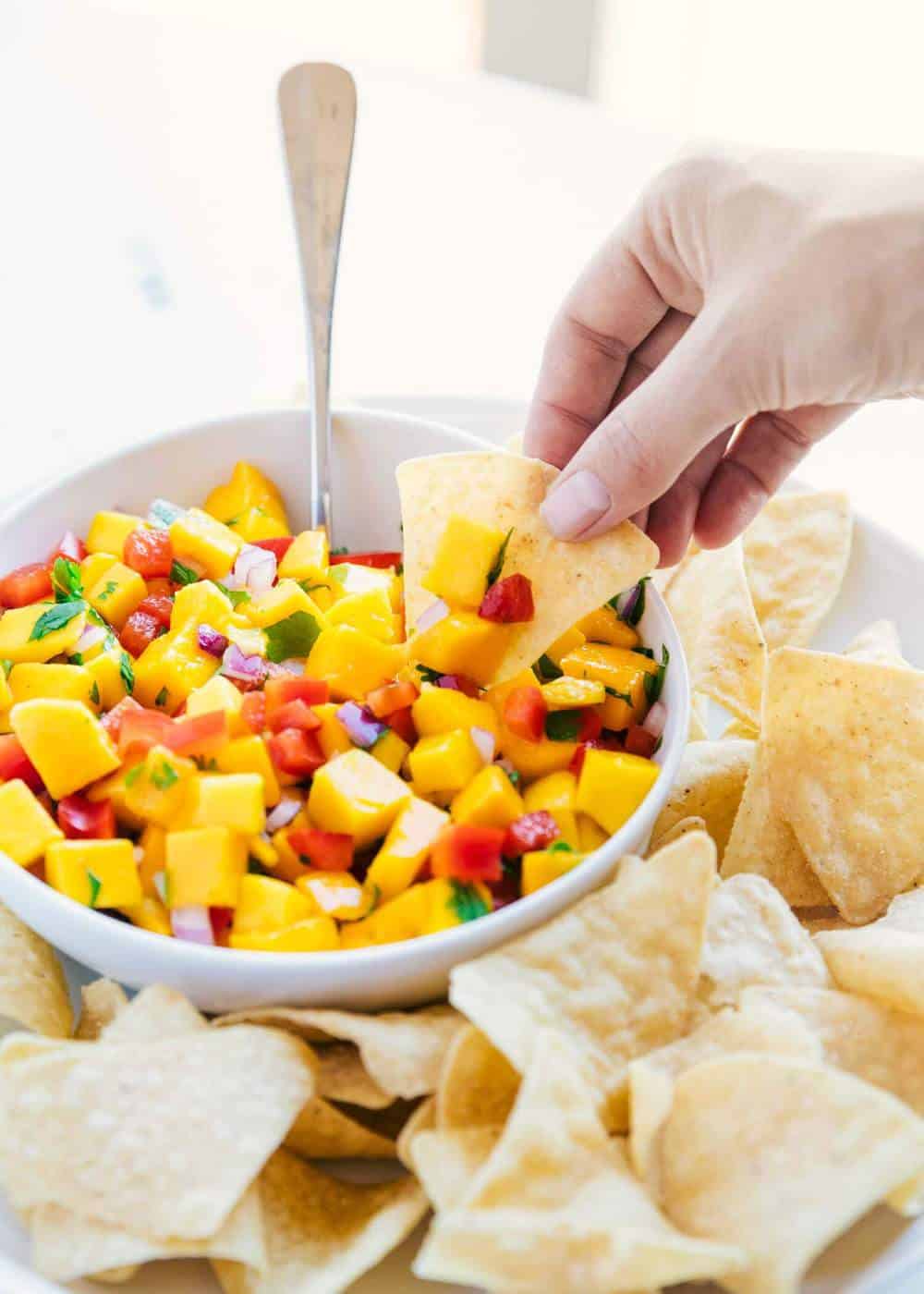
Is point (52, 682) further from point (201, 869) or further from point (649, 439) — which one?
point (649, 439)

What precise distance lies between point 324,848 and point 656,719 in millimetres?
643

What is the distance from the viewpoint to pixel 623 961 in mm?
1880

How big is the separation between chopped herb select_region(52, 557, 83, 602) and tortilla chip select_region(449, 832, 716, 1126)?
1073 millimetres

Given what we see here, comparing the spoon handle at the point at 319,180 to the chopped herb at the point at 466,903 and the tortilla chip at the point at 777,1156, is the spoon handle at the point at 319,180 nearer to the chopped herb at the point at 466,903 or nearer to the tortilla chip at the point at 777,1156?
the chopped herb at the point at 466,903

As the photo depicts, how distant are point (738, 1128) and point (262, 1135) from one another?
0.61 metres

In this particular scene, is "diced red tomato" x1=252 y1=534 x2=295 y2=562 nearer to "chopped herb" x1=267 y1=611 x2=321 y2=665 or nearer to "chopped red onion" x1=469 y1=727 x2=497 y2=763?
"chopped herb" x1=267 y1=611 x2=321 y2=665

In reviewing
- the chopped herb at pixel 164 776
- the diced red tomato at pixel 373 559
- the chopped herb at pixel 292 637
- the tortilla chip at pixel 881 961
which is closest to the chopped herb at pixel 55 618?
the chopped herb at pixel 292 637

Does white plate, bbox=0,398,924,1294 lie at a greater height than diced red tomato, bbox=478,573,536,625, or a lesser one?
lesser

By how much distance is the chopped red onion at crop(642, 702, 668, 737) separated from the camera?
2234mm

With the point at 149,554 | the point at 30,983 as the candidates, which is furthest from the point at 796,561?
the point at 30,983

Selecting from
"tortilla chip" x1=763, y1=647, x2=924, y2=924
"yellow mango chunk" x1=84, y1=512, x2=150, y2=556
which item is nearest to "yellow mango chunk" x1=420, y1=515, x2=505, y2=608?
"tortilla chip" x1=763, y1=647, x2=924, y2=924

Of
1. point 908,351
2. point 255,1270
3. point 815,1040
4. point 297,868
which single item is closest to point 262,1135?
point 255,1270

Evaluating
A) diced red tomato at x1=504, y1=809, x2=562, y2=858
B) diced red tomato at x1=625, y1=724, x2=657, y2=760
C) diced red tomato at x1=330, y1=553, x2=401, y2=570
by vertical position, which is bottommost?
diced red tomato at x1=504, y1=809, x2=562, y2=858

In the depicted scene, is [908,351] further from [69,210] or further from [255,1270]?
[69,210]
